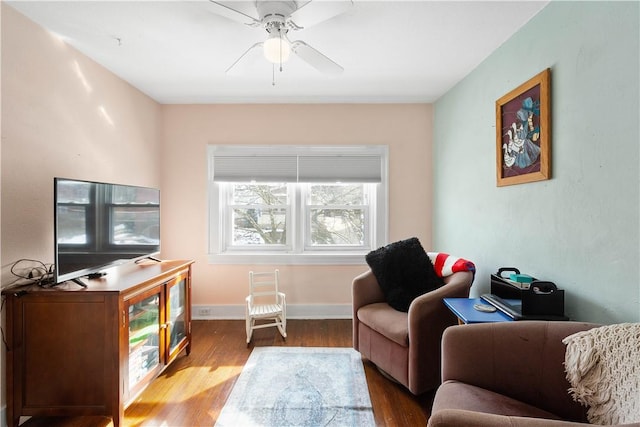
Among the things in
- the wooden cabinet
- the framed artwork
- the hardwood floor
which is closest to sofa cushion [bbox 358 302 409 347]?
the hardwood floor

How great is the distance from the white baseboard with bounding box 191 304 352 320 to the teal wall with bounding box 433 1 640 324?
1.53 m

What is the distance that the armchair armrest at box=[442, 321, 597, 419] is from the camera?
120cm

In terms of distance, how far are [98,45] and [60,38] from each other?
0.21 m

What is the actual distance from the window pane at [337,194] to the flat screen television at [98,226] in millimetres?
1612

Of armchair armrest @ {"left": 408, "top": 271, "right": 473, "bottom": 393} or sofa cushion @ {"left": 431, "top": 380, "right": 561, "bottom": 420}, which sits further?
armchair armrest @ {"left": 408, "top": 271, "right": 473, "bottom": 393}

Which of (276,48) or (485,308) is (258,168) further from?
(485,308)

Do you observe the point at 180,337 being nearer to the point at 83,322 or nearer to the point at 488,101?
the point at 83,322

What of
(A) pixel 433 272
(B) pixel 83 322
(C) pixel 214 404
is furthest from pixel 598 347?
(B) pixel 83 322

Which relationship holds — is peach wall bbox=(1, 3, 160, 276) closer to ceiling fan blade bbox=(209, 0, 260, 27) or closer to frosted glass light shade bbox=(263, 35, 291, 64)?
ceiling fan blade bbox=(209, 0, 260, 27)

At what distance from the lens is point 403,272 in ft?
7.57

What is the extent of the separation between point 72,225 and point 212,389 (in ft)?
4.55

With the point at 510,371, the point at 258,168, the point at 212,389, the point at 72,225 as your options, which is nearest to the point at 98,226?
the point at 72,225

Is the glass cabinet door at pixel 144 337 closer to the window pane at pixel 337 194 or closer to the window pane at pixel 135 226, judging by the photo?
the window pane at pixel 135 226

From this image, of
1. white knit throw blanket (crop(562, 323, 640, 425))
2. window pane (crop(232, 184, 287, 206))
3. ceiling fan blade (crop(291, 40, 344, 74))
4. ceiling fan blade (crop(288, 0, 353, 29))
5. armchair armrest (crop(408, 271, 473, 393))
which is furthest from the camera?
window pane (crop(232, 184, 287, 206))
